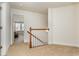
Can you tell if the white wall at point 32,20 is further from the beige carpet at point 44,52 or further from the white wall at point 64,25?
the beige carpet at point 44,52

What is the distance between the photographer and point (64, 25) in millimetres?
5965

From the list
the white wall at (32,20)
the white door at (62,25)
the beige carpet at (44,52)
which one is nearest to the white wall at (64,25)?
the white door at (62,25)

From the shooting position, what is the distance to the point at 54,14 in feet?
20.4

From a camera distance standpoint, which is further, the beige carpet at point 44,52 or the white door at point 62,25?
the white door at point 62,25

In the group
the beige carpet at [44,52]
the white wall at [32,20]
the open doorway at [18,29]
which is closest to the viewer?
the beige carpet at [44,52]

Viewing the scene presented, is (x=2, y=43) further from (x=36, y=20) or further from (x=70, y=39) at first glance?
(x=36, y=20)

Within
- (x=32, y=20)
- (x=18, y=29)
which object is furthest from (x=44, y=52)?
(x=18, y=29)

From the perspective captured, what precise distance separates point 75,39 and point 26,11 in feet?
10.7

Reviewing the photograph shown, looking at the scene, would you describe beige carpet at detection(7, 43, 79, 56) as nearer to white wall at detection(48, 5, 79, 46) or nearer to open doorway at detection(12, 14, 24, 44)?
white wall at detection(48, 5, 79, 46)

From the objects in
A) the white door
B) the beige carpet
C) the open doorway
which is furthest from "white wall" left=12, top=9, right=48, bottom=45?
the beige carpet

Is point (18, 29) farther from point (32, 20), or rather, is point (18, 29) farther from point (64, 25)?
point (64, 25)

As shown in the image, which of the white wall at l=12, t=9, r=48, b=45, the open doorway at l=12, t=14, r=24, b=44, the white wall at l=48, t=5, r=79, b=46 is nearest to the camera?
the white wall at l=48, t=5, r=79, b=46

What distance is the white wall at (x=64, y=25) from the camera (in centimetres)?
565

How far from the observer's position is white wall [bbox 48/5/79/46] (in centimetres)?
565
